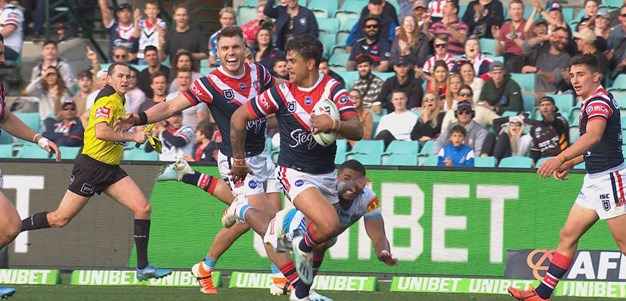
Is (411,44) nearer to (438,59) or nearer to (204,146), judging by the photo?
(438,59)

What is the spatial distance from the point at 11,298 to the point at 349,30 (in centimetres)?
870

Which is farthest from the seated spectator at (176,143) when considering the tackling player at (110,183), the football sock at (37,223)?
the tackling player at (110,183)

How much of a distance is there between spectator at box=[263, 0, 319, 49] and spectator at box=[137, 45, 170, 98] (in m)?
1.73

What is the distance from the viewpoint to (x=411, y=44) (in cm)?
1709

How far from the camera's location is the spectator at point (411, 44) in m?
17.0

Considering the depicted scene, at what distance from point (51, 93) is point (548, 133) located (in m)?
6.58

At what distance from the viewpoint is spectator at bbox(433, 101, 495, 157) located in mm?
15039

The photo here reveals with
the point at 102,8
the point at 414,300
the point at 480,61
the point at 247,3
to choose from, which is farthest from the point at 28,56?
the point at 414,300

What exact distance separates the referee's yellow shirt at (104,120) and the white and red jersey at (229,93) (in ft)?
2.93

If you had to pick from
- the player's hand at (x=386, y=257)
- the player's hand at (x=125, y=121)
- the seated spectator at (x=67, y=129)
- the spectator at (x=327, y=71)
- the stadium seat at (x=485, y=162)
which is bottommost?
the seated spectator at (x=67, y=129)

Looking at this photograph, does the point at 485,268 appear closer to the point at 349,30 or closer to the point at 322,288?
the point at 322,288

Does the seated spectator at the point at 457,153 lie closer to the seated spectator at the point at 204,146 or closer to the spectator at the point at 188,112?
the seated spectator at the point at 204,146

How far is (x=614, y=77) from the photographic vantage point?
16438mm

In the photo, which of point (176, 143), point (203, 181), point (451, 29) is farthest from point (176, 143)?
point (451, 29)
